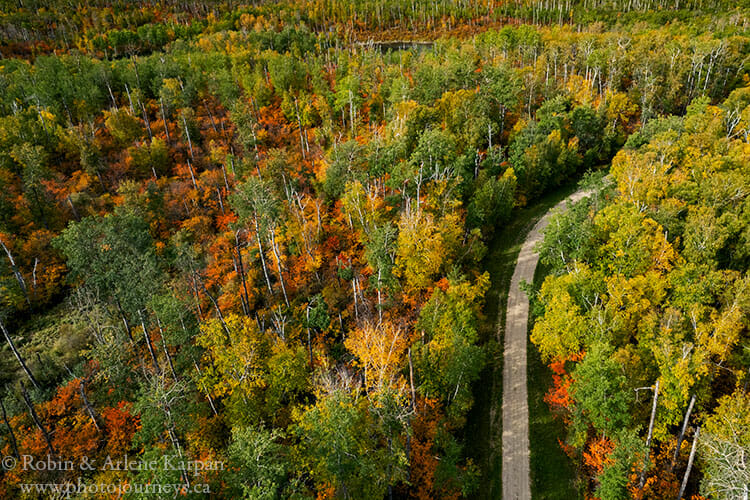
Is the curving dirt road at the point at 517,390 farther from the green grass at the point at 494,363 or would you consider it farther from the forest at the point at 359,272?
the forest at the point at 359,272

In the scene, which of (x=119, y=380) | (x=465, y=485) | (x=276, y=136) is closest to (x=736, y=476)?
(x=465, y=485)

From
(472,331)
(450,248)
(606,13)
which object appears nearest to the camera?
(472,331)

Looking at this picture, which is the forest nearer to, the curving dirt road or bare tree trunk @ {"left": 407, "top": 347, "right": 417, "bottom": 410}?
bare tree trunk @ {"left": 407, "top": 347, "right": 417, "bottom": 410}

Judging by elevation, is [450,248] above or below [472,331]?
above

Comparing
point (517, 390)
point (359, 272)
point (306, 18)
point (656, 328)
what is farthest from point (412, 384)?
point (306, 18)

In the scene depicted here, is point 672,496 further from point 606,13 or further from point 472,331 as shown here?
point 606,13

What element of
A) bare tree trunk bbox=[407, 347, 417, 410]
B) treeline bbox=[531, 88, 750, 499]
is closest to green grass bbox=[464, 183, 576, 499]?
treeline bbox=[531, 88, 750, 499]
